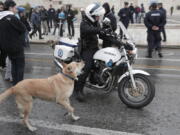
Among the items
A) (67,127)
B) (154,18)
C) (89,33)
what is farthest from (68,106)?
(154,18)

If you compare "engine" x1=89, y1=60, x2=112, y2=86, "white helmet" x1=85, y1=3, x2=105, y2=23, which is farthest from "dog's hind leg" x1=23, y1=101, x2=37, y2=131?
"white helmet" x1=85, y1=3, x2=105, y2=23

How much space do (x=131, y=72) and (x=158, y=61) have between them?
5161 millimetres

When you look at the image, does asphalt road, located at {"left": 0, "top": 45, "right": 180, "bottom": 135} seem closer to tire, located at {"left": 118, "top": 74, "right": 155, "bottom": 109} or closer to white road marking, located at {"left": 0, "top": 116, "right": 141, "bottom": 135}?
white road marking, located at {"left": 0, "top": 116, "right": 141, "bottom": 135}

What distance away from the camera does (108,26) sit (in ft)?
20.0

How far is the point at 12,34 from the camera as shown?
604 cm

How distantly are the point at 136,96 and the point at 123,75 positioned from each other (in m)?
0.41

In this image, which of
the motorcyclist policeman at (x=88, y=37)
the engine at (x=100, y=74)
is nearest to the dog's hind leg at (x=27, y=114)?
the motorcyclist policeman at (x=88, y=37)

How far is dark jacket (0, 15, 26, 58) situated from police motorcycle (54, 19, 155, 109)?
1.35 metres

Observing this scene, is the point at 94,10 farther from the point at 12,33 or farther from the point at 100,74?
the point at 12,33

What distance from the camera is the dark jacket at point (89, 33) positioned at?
19.0ft

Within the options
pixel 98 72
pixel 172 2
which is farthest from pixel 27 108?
pixel 172 2

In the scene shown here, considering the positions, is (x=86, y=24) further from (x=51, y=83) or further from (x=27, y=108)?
(x=27, y=108)

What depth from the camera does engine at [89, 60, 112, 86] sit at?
234 inches

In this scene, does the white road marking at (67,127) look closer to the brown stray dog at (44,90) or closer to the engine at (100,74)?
the brown stray dog at (44,90)
